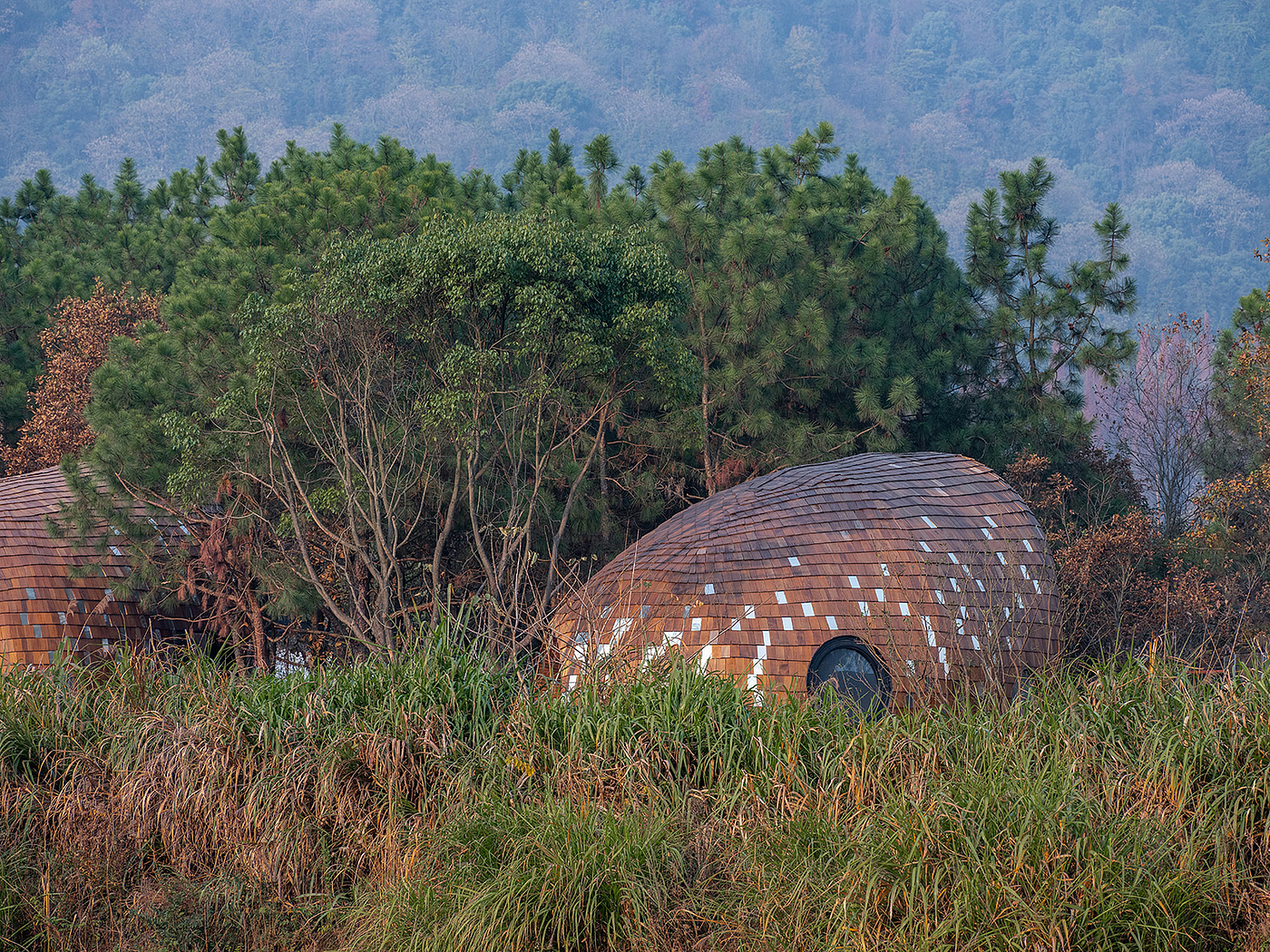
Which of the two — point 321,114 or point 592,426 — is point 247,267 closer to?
point 592,426

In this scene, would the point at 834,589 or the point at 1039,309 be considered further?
the point at 1039,309

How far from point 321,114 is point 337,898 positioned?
107m

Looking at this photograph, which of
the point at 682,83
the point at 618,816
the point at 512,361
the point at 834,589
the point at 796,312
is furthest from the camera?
the point at 682,83

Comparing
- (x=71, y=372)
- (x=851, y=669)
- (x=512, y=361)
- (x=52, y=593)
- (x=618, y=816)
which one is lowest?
(x=851, y=669)

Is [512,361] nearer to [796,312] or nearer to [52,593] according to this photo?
[796,312]

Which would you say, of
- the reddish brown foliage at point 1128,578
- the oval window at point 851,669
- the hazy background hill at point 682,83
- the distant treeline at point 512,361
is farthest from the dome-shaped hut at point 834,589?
the hazy background hill at point 682,83

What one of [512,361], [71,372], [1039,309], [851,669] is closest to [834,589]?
[851,669]

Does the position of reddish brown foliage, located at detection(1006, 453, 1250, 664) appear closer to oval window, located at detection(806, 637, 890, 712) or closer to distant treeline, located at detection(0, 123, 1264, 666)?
distant treeline, located at detection(0, 123, 1264, 666)

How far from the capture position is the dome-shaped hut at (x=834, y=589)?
34.0 feet

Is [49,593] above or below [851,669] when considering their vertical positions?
above

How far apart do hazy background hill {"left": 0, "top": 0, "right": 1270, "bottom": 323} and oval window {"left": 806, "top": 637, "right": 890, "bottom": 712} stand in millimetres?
74155

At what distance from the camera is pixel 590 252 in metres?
12.5

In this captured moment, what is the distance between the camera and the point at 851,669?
10516 mm

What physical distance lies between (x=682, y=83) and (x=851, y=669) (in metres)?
105
